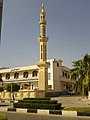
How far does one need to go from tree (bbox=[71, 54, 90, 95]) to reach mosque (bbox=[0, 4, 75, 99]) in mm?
10690

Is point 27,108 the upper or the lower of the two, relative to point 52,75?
lower

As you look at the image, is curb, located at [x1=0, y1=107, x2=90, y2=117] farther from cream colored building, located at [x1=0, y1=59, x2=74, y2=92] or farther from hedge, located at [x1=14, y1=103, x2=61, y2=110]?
cream colored building, located at [x1=0, y1=59, x2=74, y2=92]

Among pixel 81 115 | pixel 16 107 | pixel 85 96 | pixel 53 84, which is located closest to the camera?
pixel 81 115

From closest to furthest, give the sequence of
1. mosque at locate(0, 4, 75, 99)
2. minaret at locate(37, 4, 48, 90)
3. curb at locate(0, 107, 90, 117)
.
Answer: curb at locate(0, 107, 90, 117) → mosque at locate(0, 4, 75, 99) → minaret at locate(37, 4, 48, 90)

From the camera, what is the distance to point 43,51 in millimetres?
44688

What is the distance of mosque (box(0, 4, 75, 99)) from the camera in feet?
145

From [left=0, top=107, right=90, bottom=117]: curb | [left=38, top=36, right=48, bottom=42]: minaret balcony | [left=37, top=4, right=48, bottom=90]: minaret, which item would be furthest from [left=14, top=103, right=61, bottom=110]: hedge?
[left=38, top=36, right=48, bottom=42]: minaret balcony

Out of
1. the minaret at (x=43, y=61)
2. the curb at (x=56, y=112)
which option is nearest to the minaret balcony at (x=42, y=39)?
the minaret at (x=43, y=61)

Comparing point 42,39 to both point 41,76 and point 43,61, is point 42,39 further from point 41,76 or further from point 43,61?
point 41,76

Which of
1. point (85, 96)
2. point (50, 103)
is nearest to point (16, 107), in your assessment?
point (50, 103)

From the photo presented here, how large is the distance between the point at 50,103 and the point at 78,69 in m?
13.6

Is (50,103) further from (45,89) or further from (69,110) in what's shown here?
(45,89)

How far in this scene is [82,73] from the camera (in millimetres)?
33688

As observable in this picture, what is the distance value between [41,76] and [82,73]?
43.2 feet
